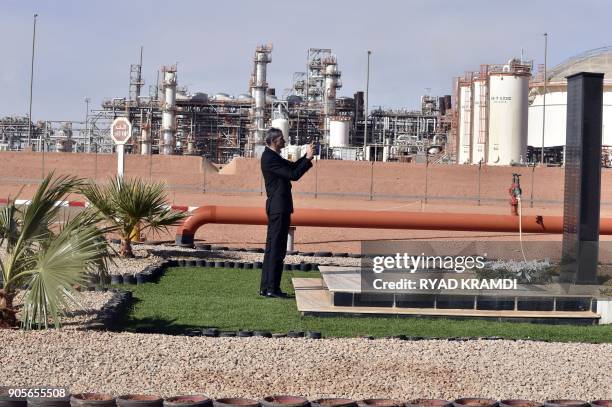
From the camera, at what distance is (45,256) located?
8.83 meters

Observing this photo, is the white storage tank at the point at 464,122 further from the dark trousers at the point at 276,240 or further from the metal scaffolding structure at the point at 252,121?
the dark trousers at the point at 276,240

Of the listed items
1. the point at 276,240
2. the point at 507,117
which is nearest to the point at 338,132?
the point at 507,117

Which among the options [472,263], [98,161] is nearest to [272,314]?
[472,263]

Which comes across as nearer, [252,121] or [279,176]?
[279,176]

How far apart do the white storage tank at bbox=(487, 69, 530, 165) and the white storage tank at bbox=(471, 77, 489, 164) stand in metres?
0.78

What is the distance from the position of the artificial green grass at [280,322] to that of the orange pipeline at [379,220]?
708cm

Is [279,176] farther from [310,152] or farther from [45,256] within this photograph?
[45,256]

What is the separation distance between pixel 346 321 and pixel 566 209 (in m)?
4.53

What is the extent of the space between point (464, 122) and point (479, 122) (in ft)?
9.88

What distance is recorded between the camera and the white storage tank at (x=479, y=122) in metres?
61.5

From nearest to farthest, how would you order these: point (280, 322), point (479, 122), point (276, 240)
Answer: point (280, 322), point (276, 240), point (479, 122)

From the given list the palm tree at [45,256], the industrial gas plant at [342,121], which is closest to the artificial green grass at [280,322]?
the palm tree at [45,256]

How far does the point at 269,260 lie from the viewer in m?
12.0

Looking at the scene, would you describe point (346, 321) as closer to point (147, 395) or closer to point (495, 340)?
point (495, 340)
